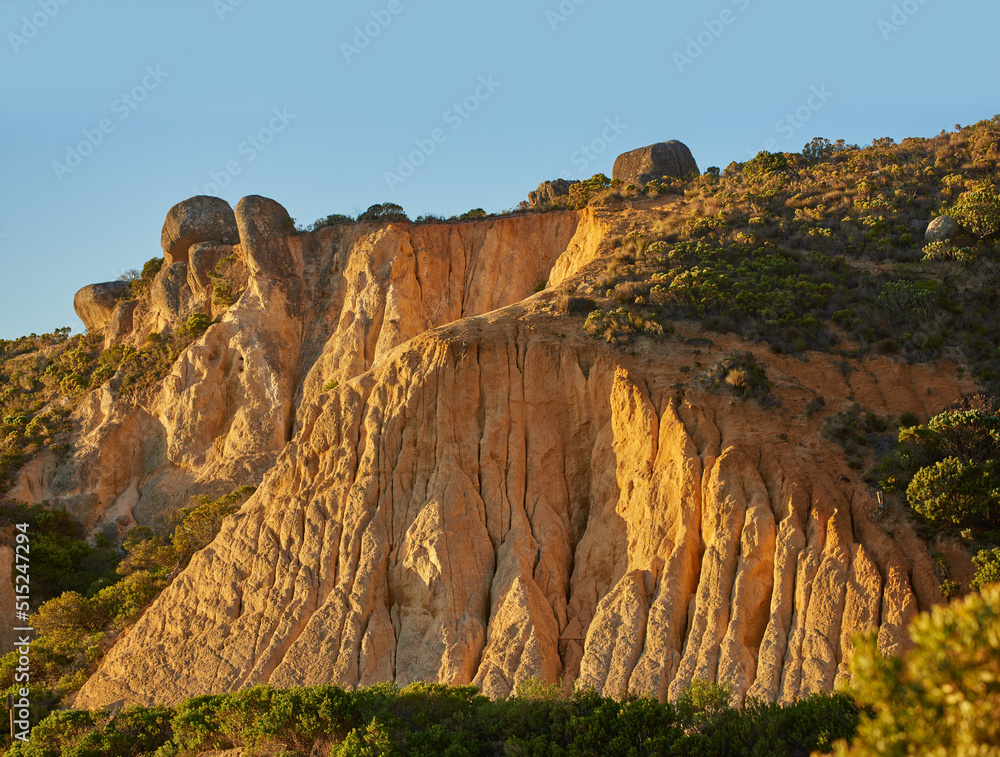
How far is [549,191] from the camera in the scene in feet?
164

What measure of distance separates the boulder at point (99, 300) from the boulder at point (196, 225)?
19.4 ft

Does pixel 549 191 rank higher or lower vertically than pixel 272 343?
higher

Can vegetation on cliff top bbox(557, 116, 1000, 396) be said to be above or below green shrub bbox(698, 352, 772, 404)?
above

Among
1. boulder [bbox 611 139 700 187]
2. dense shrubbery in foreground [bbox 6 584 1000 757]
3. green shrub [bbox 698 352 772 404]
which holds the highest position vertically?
boulder [bbox 611 139 700 187]

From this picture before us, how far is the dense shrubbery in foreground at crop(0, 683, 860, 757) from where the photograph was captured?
53.2 feet

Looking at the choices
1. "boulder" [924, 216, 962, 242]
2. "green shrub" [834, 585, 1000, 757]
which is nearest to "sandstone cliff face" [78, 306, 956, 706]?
"boulder" [924, 216, 962, 242]

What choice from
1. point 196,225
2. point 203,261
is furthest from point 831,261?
point 196,225

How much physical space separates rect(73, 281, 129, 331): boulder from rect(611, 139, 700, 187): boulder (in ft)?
101

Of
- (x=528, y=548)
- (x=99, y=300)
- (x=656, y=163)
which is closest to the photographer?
(x=528, y=548)

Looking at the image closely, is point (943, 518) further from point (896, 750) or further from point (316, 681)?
point (316, 681)

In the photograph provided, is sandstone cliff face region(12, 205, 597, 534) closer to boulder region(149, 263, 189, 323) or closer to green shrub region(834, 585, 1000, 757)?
boulder region(149, 263, 189, 323)

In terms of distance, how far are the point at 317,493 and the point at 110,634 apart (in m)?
8.82

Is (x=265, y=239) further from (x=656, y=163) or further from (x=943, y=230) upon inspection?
(x=943, y=230)

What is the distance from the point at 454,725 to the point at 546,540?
777 cm
